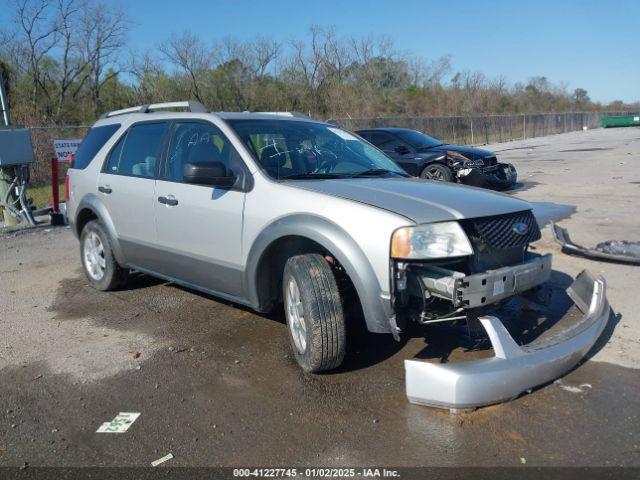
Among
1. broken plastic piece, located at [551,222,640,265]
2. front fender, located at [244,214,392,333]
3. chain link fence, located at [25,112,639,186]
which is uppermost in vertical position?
chain link fence, located at [25,112,639,186]

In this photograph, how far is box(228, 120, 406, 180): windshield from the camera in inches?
171

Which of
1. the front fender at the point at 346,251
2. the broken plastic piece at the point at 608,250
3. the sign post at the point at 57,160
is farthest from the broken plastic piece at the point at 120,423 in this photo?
the sign post at the point at 57,160

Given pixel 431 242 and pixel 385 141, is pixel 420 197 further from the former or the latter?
pixel 385 141

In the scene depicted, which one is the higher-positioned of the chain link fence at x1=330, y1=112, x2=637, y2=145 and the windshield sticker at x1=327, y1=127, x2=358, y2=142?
the chain link fence at x1=330, y1=112, x2=637, y2=145

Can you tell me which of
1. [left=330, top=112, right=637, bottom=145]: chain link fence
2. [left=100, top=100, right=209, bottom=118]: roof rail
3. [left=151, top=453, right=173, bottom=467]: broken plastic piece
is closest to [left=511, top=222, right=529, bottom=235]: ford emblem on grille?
[left=151, top=453, right=173, bottom=467]: broken plastic piece

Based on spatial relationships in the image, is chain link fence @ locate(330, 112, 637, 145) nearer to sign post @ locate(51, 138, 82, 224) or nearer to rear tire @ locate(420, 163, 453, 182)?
rear tire @ locate(420, 163, 453, 182)

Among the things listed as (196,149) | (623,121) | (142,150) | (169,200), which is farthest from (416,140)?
(623,121)

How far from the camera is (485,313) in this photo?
3520mm

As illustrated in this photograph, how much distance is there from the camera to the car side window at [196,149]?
441 cm

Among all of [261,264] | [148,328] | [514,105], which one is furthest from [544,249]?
[514,105]

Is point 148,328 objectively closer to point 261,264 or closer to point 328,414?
point 261,264

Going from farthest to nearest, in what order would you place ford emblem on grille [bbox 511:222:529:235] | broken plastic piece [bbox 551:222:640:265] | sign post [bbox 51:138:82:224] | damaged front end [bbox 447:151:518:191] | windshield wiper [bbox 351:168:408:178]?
damaged front end [bbox 447:151:518:191]
sign post [bbox 51:138:82:224]
broken plastic piece [bbox 551:222:640:265]
windshield wiper [bbox 351:168:408:178]
ford emblem on grille [bbox 511:222:529:235]

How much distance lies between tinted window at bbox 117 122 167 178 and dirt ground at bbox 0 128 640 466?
4.19 feet

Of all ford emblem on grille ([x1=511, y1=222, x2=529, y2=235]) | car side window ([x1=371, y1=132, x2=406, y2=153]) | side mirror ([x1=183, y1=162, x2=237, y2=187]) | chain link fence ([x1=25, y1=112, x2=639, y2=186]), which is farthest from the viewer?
chain link fence ([x1=25, y1=112, x2=639, y2=186])
